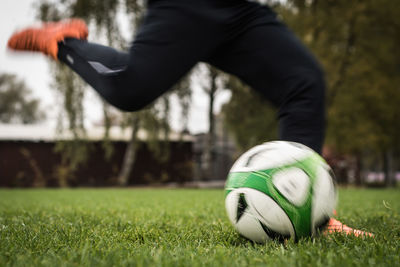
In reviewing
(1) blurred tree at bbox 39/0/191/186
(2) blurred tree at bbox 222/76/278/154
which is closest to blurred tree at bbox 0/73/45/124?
(1) blurred tree at bbox 39/0/191/186

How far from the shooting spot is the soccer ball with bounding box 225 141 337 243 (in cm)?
174

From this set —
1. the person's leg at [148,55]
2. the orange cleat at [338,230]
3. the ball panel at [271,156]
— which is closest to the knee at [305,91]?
the ball panel at [271,156]

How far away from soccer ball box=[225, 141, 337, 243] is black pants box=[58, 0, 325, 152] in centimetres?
45

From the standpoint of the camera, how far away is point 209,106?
680 inches

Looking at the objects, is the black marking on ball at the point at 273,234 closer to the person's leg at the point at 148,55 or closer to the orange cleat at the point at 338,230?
the orange cleat at the point at 338,230

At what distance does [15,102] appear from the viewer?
1727 inches

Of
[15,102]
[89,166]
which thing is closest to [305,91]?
[89,166]

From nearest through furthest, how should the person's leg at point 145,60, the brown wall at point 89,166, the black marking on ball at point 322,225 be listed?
the black marking on ball at point 322,225 < the person's leg at point 145,60 < the brown wall at point 89,166

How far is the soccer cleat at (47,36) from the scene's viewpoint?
2221 mm

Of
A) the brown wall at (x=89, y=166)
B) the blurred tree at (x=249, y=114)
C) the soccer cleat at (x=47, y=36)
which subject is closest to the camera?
the soccer cleat at (x=47, y=36)

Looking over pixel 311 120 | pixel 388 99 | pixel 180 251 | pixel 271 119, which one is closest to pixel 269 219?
pixel 180 251

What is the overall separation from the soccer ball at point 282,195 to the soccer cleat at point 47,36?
135cm

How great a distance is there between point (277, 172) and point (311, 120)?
2.11 feet

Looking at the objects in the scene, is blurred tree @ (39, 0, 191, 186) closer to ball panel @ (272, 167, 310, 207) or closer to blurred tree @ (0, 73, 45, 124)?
ball panel @ (272, 167, 310, 207)
